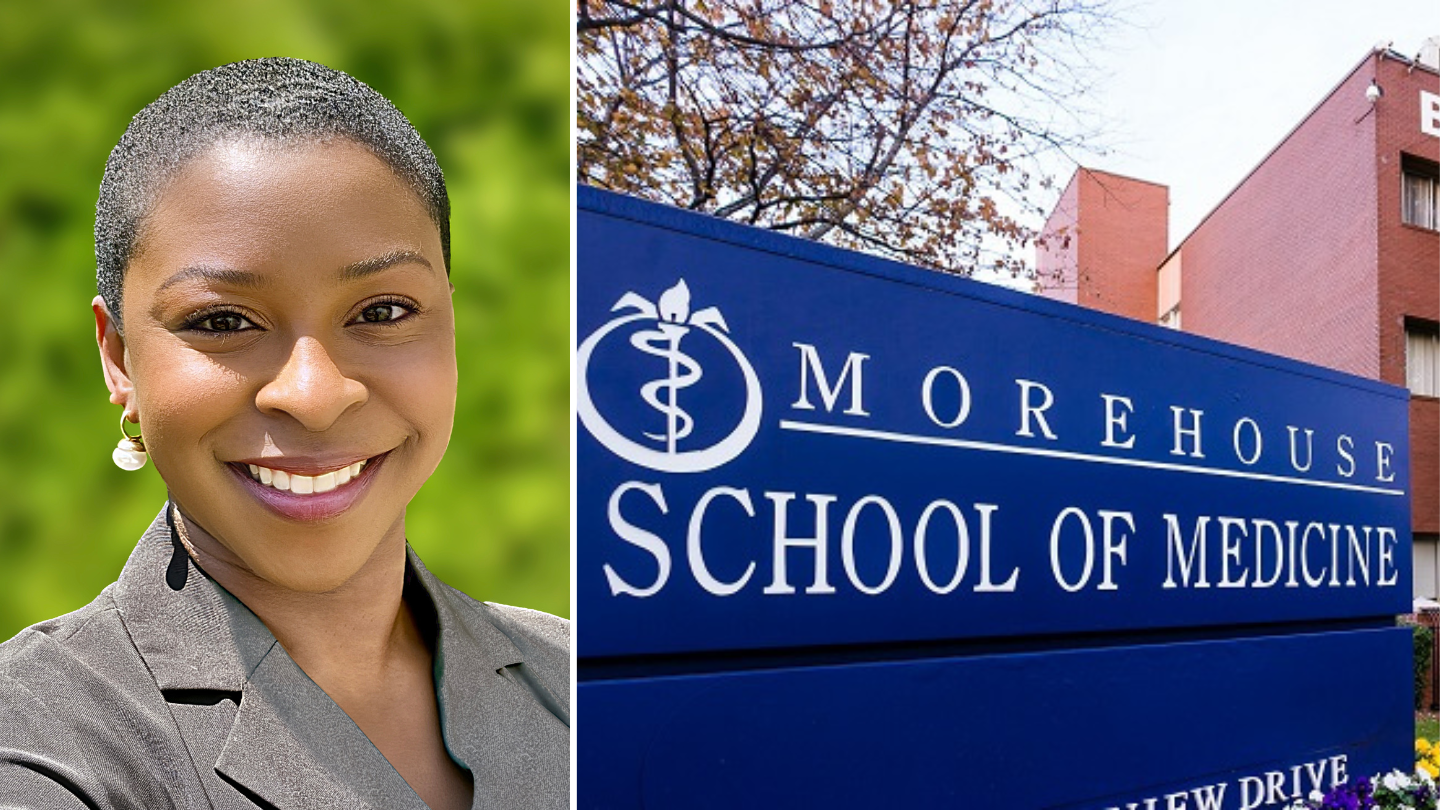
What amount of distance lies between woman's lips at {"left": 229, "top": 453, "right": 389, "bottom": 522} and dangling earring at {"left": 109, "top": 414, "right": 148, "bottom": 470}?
0.06m

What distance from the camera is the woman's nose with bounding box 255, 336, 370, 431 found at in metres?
0.88

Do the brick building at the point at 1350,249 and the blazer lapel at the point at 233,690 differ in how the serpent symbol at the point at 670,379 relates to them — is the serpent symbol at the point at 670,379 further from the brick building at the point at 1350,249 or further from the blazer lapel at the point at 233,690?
the brick building at the point at 1350,249

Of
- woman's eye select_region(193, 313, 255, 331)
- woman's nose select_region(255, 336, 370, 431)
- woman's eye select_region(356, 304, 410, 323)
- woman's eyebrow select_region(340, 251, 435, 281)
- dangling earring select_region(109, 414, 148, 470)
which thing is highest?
woman's eyebrow select_region(340, 251, 435, 281)

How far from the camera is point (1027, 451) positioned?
276cm

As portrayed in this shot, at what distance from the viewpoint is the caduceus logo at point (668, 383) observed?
6.68 feet

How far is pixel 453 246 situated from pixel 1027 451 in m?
1.92

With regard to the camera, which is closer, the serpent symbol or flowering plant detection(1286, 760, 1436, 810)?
the serpent symbol

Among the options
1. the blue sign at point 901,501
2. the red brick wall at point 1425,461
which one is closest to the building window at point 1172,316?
the red brick wall at point 1425,461

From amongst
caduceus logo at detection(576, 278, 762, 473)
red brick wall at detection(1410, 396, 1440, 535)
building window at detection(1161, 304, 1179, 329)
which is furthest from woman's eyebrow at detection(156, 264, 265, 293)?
building window at detection(1161, 304, 1179, 329)

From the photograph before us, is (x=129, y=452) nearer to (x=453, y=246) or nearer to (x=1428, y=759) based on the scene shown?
(x=453, y=246)

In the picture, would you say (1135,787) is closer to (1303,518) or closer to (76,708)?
(1303,518)

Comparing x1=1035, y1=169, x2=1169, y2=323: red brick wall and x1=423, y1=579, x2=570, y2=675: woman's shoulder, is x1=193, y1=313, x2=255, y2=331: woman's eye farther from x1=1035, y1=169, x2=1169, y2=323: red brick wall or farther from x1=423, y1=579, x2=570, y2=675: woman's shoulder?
x1=1035, y1=169, x2=1169, y2=323: red brick wall

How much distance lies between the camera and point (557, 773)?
1.18 metres

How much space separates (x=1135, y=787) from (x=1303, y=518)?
3.68 ft
